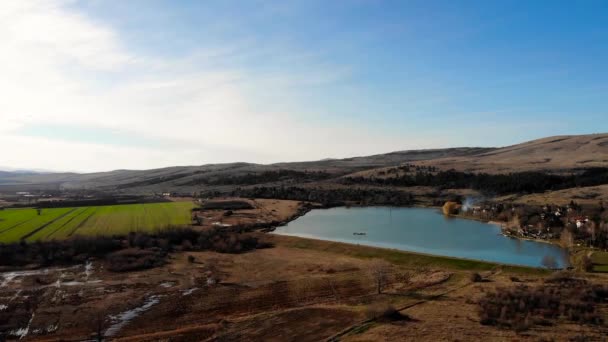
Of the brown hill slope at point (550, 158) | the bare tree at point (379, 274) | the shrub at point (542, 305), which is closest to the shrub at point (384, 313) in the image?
the shrub at point (542, 305)

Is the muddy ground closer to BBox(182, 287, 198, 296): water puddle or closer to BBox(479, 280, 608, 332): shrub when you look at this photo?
BBox(182, 287, 198, 296): water puddle

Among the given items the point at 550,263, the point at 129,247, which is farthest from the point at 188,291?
the point at 550,263

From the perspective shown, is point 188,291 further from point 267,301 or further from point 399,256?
point 399,256

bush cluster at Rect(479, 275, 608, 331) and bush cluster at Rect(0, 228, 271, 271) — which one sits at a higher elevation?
bush cluster at Rect(0, 228, 271, 271)

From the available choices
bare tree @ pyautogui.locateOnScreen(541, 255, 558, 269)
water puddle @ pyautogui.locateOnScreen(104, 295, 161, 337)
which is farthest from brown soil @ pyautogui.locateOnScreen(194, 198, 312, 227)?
bare tree @ pyautogui.locateOnScreen(541, 255, 558, 269)

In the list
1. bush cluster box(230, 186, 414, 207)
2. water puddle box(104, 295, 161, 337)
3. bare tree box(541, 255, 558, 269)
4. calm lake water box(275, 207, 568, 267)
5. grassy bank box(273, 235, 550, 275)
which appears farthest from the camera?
bush cluster box(230, 186, 414, 207)

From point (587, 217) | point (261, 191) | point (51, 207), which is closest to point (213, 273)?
point (587, 217)

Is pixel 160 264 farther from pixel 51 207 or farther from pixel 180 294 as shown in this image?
pixel 51 207
